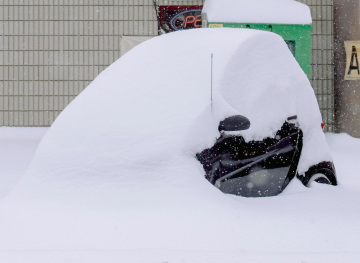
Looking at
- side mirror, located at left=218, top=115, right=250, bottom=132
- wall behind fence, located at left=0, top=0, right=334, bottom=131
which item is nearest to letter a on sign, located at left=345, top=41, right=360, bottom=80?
wall behind fence, located at left=0, top=0, right=334, bottom=131

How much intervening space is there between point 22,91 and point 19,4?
1.92m

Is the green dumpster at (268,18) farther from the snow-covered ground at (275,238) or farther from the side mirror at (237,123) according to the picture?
the side mirror at (237,123)

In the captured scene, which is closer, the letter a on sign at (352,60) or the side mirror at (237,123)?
the side mirror at (237,123)

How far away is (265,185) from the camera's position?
9.51ft

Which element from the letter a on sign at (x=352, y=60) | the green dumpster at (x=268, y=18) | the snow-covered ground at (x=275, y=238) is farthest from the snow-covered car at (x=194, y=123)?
the letter a on sign at (x=352, y=60)

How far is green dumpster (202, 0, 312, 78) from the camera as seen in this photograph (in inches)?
258

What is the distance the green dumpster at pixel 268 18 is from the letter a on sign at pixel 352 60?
1906mm

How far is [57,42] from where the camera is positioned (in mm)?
8906

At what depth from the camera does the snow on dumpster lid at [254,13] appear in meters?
6.56

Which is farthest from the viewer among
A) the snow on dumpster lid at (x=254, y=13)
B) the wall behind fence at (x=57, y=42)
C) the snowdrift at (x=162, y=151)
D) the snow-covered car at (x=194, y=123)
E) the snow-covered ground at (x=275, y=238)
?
the wall behind fence at (x=57, y=42)

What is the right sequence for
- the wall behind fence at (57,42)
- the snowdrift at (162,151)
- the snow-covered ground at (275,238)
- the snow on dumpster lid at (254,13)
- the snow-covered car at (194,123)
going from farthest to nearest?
the wall behind fence at (57,42), the snow on dumpster lid at (254,13), the snow-covered car at (194,123), the snowdrift at (162,151), the snow-covered ground at (275,238)

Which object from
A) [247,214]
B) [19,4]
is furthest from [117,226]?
[19,4]

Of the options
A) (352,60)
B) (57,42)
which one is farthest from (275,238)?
(57,42)

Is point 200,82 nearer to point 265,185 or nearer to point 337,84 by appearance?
point 265,185
